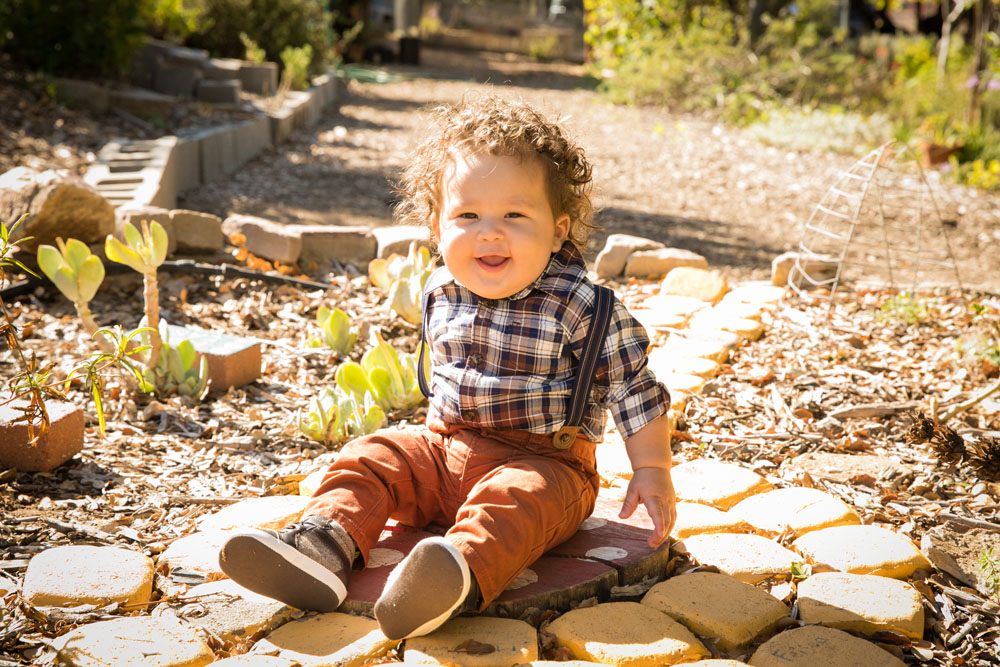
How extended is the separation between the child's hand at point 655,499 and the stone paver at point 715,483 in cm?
47

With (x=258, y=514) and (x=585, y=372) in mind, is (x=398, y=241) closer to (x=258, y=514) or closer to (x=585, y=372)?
(x=258, y=514)

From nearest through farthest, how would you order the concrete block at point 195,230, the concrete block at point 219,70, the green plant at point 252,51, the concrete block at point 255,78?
the concrete block at point 195,230
the concrete block at point 219,70
the concrete block at point 255,78
the green plant at point 252,51

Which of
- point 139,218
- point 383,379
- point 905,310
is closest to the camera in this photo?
point 383,379

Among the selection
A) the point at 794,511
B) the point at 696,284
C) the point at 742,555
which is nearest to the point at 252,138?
the point at 696,284

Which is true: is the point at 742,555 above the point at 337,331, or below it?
below

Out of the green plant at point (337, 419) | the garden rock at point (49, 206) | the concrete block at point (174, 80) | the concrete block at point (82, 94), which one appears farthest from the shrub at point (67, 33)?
the green plant at point (337, 419)

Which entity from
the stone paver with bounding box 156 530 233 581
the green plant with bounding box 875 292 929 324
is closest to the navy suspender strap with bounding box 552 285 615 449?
the stone paver with bounding box 156 530 233 581

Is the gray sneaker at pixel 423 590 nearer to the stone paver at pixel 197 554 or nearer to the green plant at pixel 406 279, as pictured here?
the stone paver at pixel 197 554

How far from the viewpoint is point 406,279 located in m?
3.26

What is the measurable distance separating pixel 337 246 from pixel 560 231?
2384 millimetres

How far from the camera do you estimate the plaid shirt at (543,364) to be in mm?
1905

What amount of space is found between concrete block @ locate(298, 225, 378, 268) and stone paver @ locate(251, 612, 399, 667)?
2.63 metres

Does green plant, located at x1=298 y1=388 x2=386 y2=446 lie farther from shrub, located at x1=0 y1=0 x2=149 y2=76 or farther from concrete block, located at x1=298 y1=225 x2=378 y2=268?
shrub, located at x1=0 y1=0 x2=149 y2=76

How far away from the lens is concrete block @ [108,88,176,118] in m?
Result: 6.59
